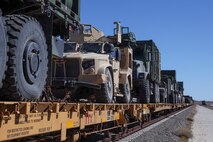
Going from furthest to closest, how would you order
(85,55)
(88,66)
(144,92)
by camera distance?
(144,92) < (85,55) < (88,66)

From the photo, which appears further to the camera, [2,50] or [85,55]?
[85,55]

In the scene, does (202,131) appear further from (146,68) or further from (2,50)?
(2,50)

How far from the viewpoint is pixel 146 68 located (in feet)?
62.2

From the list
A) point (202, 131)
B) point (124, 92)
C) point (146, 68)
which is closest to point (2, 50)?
point (124, 92)

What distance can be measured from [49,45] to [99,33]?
757cm

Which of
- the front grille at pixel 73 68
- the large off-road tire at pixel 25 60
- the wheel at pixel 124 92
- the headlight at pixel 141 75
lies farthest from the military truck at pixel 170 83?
the large off-road tire at pixel 25 60

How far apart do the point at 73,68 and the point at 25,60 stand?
5.08 metres

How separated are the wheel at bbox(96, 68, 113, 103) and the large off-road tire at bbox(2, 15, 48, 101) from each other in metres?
4.21

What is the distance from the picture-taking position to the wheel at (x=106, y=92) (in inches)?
398

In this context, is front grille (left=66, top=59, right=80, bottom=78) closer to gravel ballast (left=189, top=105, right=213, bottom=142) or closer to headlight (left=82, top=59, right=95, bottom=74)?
headlight (left=82, top=59, right=95, bottom=74)

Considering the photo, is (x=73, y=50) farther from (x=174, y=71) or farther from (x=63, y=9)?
(x=174, y=71)

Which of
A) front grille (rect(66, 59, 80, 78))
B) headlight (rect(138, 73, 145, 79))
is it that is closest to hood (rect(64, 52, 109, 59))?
front grille (rect(66, 59, 80, 78))

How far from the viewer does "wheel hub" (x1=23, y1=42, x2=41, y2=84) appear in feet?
17.5

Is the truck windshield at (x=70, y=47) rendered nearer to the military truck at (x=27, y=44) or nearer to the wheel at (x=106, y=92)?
the wheel at (x=106, y=92)
